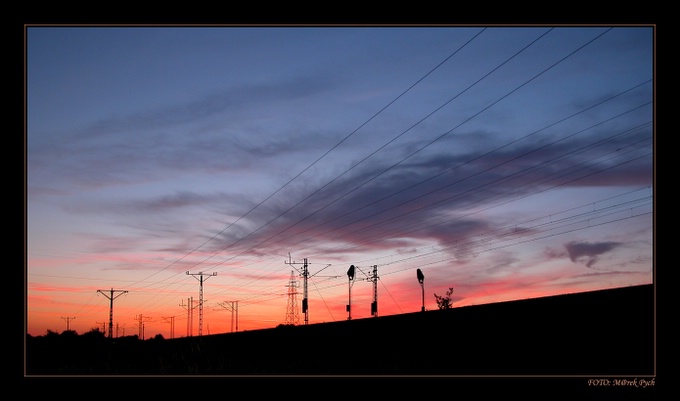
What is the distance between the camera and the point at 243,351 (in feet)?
90.7

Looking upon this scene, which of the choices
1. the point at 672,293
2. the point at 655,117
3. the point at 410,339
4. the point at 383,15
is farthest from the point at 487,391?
the point at 410,339

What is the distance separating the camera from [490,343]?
16406 millimetres

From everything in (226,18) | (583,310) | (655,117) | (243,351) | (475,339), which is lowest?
(243,351)

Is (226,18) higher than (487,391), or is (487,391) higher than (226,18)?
(226,18)

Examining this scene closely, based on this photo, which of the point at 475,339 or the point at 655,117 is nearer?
the point at 655,117

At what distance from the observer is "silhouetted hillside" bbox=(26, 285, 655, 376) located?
526 inches

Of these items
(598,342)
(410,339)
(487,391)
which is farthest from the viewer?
(410,339)

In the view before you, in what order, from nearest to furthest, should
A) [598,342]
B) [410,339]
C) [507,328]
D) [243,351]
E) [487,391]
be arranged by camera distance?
[487,391], [598,342], [507,328], [410,339], [243,351]

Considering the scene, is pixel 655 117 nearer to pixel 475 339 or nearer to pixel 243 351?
pixel 475 339

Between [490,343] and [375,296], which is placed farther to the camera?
[375,296]

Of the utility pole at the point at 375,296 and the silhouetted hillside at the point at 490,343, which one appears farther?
the utility pole at the point at 375,296

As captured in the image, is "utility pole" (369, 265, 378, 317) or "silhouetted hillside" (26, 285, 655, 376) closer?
"silhouetted hillside" (26, 285, 655, 376)

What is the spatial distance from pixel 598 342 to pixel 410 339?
23.2ft

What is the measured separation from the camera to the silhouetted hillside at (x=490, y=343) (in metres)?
13.4
